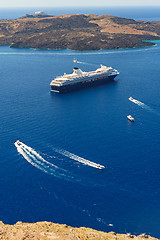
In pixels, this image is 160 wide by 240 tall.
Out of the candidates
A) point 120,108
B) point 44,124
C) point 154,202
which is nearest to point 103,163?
point 154,202

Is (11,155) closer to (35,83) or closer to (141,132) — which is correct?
(141,132)

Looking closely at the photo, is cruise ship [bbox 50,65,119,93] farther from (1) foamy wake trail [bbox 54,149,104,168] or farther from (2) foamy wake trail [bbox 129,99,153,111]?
(1) foamy wake trail [bbox 54,149,104,168]

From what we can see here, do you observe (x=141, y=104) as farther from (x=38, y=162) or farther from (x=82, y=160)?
(x=38, y=162)

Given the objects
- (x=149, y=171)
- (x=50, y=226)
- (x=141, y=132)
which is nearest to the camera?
(x=50, y=226)

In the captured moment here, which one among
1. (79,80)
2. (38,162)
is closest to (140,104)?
(79,80)

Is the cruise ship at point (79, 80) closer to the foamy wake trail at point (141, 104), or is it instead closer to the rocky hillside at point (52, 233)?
the foamy wake trail at point (141, 104)

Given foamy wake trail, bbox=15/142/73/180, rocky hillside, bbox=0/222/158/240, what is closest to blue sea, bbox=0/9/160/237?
foamy wake trail, bbox=15/142/73/180
